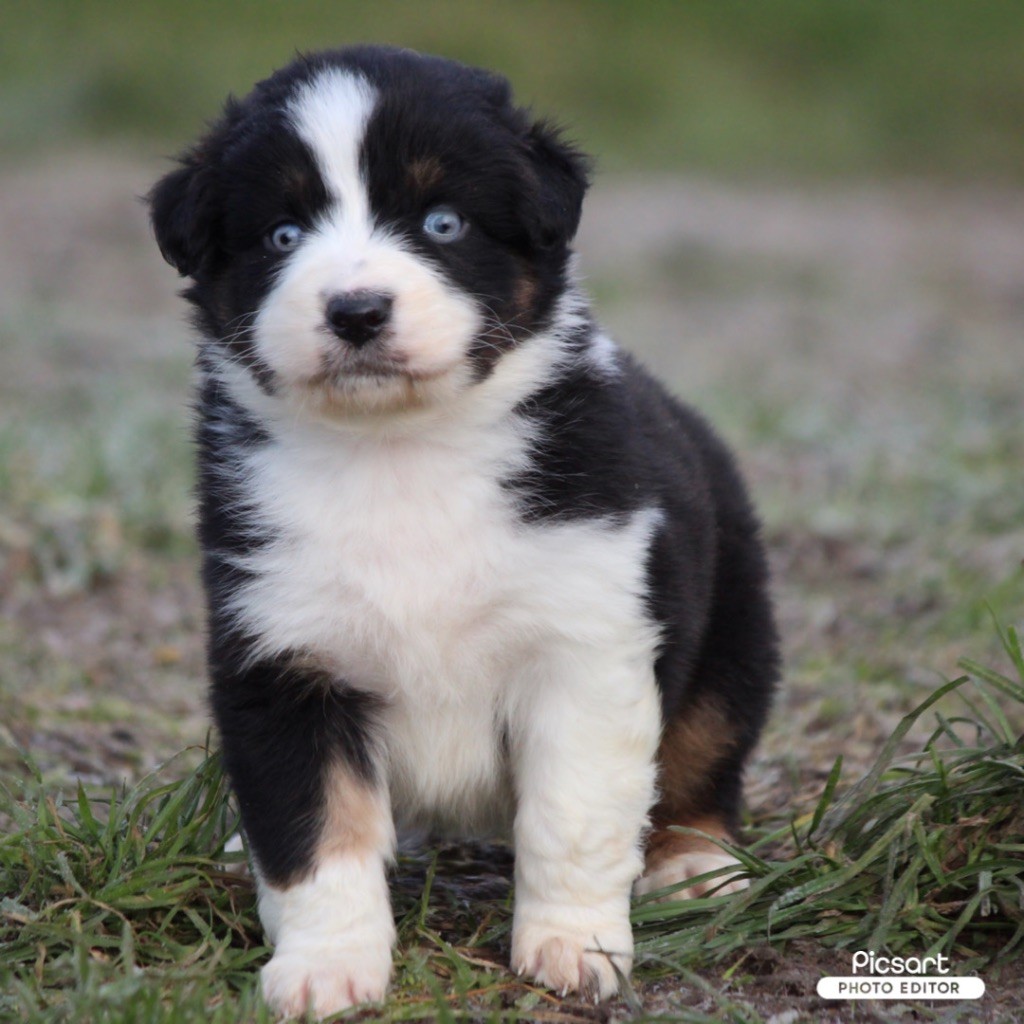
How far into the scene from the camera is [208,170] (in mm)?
3500

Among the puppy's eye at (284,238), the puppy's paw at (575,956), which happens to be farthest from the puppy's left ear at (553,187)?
the puppy's paw at (575,956)

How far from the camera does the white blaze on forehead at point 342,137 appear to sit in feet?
10.7

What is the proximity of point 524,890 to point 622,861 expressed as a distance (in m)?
0.22

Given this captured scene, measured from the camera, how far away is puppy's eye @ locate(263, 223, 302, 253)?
335cm

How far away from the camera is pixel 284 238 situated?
133 inches

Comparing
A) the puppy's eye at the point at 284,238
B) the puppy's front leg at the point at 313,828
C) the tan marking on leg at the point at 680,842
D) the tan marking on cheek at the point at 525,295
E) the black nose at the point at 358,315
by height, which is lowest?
the tan marking on leg at the point at 680,842

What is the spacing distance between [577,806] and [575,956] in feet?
0.98

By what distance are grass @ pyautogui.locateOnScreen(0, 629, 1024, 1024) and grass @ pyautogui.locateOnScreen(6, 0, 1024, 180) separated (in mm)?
15284

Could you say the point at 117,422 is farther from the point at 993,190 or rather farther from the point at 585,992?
the point at 993,190

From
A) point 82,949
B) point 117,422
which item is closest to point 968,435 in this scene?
point 117,422

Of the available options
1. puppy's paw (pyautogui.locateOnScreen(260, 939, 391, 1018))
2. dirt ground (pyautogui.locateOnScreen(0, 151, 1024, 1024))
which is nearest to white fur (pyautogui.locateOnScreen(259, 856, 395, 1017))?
puppy's paw (pyautogui.locateOnScreen(260, 939, 391, 1018))

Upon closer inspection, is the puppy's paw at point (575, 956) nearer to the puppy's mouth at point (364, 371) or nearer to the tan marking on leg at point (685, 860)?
the tan marking on leg at point (685, 860)

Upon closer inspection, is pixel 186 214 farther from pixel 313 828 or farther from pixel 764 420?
pixel 764 420

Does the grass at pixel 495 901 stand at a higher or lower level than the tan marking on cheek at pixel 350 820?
lower
